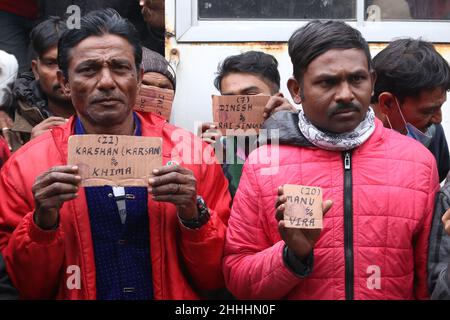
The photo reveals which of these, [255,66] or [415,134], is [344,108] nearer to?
[415,134]

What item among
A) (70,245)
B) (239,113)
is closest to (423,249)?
(239,113)

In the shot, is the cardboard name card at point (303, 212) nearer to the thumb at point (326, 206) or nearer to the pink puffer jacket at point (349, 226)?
the thumb at point (326, 206)

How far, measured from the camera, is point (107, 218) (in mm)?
3416

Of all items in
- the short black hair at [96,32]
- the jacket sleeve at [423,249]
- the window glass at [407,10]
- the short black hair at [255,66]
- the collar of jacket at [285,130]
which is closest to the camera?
the jacket sleeve at [423,249]

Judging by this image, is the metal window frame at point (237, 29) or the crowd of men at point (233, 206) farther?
the metal window frame at point (237, 29)

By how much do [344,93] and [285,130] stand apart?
0.27 metres

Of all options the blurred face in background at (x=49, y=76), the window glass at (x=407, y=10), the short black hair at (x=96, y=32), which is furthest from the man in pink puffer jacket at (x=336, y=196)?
the window glass at (x=407, y=10)

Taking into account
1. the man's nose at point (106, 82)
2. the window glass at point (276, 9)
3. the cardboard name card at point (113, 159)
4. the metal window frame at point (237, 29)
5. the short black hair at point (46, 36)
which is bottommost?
the cardboard name card at point (113, 159)

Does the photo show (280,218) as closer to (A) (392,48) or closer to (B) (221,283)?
(B) (221,283)

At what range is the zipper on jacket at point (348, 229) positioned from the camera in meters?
3.24

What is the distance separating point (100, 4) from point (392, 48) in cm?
203

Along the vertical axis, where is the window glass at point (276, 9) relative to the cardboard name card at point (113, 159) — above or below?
above

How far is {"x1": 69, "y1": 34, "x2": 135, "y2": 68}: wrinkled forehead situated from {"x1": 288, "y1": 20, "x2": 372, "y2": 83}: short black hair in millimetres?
687
